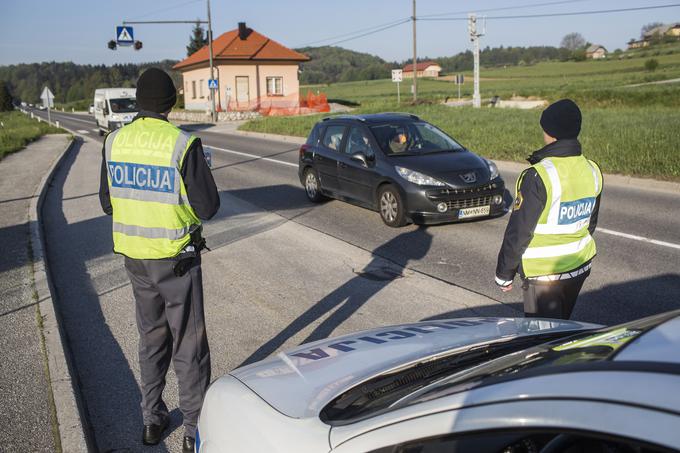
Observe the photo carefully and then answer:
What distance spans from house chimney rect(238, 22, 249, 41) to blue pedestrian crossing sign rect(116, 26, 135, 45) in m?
21.0

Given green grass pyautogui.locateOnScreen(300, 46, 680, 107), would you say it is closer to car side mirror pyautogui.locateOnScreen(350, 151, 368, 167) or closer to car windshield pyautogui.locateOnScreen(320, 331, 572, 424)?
car side mirror pyautogui.locateOnScreen(350, 151, 368, 167)

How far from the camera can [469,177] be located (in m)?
9.55

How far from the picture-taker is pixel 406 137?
10500 mm

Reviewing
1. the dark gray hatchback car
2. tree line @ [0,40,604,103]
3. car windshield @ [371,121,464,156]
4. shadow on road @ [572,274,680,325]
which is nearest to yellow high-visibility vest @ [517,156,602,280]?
shadow on road @ [572,274,680,325]

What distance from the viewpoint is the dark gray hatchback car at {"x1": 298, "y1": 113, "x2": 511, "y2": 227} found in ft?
30.9

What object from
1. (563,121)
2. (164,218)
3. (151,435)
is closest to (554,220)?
(563,121)

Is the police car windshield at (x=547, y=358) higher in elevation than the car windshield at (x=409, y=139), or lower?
lower

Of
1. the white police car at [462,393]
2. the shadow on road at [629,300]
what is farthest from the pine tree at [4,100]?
the white police car at [462,393]

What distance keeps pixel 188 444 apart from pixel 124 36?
130 feet

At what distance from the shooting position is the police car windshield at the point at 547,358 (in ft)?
5.89

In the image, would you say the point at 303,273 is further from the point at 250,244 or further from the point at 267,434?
the point at 267,434

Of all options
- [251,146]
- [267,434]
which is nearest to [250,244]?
[267,434]

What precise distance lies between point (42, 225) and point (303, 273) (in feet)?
17.3

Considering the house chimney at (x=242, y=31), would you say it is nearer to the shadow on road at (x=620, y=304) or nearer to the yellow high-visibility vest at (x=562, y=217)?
the shadow on road at (x=620, y=304)
